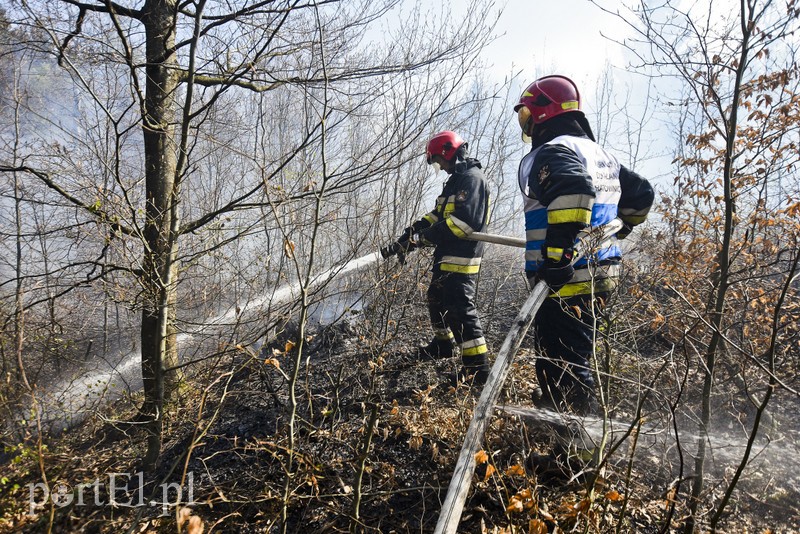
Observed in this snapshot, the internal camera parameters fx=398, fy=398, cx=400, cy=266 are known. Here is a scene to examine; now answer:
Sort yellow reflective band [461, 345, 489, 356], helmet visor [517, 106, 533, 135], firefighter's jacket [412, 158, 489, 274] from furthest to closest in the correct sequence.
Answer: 1. firefighter's jacket [412, 158, 489, 274]
2. yellow reflective band [461, 345, 489, 356]
3. helmet visor [517, 106, 533, 135]

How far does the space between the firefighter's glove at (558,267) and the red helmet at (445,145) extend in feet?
7.10

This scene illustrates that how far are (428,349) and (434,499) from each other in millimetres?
2266

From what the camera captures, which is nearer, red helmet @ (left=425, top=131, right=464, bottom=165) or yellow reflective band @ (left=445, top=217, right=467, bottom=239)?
yellow reflective band @ (left=445, top=217, right=467, bottom=239)

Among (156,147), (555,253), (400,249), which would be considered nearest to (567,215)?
(555,253)

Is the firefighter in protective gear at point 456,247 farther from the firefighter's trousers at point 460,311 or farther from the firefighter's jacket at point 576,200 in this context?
the firefighter's jacket at point 576,200

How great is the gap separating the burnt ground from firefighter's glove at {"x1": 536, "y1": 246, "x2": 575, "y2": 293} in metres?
0.76

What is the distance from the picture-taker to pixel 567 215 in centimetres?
266

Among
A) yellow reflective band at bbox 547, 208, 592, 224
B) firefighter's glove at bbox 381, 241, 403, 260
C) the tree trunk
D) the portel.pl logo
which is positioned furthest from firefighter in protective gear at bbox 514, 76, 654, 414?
the tree trunk

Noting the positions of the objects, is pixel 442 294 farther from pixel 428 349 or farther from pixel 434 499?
pixel 434 499

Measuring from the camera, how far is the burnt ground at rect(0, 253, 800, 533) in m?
2.16

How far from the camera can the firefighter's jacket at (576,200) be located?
2646mm

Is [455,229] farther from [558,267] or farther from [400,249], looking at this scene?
[558,267]

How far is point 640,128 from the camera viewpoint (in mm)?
12000

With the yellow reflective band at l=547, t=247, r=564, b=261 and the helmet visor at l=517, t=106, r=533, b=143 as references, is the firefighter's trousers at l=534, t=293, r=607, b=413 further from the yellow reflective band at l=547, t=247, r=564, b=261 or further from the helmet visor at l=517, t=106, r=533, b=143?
the helmet visor at l=517, t=106, r=533, b=143
